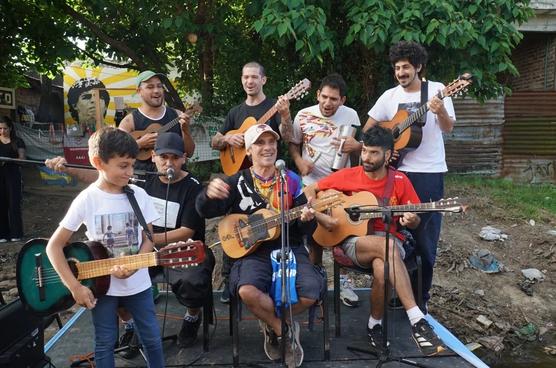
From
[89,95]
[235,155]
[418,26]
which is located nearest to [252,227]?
[235,155]

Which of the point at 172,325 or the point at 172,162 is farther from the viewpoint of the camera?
the point at 172,325

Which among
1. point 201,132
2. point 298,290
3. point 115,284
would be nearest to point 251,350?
point 298,290

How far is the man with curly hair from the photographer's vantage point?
3736 millimetres

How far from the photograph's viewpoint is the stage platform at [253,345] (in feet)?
10.9

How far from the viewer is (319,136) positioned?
408 centimetres

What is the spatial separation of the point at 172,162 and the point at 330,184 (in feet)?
4.05

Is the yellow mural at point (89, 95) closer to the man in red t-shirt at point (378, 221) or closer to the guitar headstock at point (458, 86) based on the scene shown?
the man in red t-shirt at point (378, 221)

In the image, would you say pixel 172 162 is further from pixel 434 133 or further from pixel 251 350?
pixel 434 133

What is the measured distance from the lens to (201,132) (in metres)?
Result: 7.67

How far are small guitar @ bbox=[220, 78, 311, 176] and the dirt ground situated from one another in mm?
2043

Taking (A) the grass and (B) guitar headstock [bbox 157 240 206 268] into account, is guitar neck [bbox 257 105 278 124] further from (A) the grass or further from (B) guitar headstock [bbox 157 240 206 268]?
(A) the grass

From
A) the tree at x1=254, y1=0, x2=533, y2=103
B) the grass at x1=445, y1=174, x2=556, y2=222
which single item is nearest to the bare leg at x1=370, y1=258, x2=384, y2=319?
the tree at x1=254, y1=0, x2=533, y2=103

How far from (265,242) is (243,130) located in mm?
1178

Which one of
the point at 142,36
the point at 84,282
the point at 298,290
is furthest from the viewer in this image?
the point at 142,36
